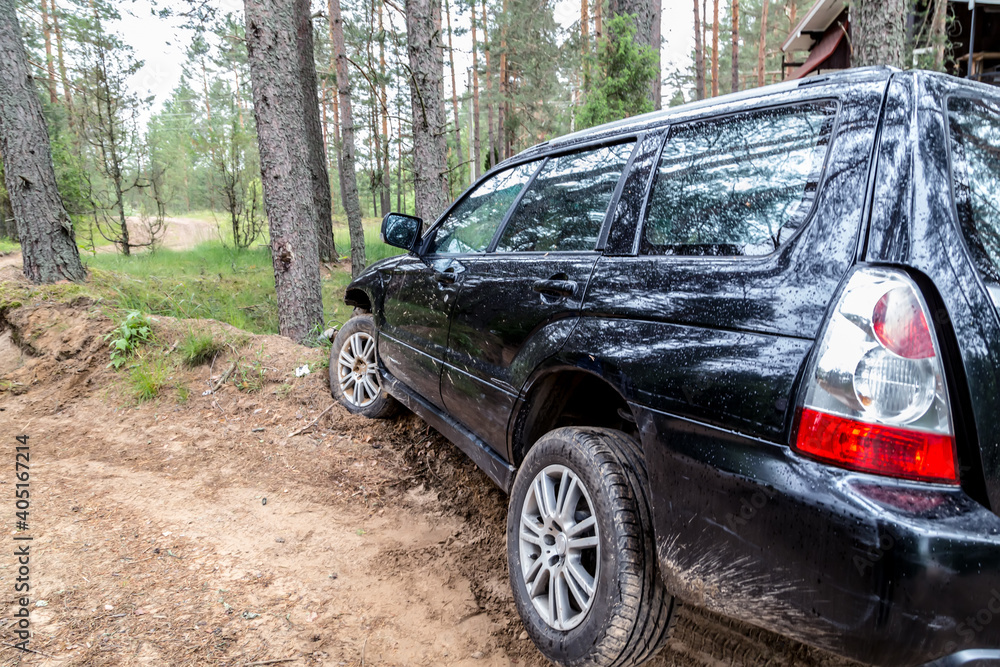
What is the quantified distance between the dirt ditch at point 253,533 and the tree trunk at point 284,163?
70 cm

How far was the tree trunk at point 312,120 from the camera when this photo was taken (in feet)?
35.2

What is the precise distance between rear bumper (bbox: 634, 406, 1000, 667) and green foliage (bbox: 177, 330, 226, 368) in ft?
14.3

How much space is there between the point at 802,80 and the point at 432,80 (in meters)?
5.45

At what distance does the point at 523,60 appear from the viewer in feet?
73.2

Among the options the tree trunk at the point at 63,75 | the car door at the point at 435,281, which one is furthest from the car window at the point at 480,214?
the tree trunk at the point at 63,75

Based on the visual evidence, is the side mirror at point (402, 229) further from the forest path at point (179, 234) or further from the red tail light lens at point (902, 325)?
the forest path at point (179, 234)

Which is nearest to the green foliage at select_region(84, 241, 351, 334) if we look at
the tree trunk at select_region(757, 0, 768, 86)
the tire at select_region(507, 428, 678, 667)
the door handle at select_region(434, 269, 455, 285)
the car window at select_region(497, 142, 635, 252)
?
the door handle at select_region(434, 269, 455, 285)

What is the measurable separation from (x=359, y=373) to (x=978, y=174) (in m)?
3.66

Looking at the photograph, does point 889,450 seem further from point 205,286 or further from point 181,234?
point 181,234

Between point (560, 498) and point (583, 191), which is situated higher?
point (583, 191)

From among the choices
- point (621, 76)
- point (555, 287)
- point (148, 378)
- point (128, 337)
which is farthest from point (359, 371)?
point (621, 76)

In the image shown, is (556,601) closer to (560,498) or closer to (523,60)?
(560,498)

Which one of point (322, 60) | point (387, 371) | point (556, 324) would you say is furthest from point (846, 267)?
point (322, 60)

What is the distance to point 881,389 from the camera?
4.01 feet
